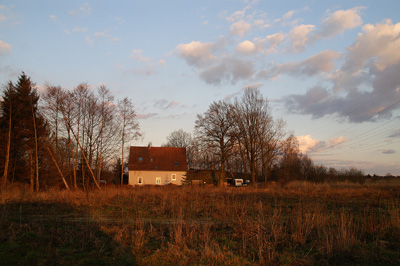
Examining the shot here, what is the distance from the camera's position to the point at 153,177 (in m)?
54.0

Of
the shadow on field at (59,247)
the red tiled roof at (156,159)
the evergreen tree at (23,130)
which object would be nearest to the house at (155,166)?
the red tiled roof at (156,159)

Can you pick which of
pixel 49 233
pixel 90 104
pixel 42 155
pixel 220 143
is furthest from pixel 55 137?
pixel 49 233

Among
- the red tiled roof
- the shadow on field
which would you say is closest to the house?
the red tiled roof

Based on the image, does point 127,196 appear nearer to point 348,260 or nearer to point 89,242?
point 89,242

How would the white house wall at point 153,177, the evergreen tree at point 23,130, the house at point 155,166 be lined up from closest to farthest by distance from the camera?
the evergreen tree at point 23,130 → the white house wall at point 153,177 → the house at point 155,166

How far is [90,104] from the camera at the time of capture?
36281 millimetres


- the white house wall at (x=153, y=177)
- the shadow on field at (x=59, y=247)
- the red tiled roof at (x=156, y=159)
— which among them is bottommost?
the shadow on field at (x=59, y=247)

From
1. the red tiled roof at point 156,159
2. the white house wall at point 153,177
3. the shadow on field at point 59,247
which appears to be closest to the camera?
the shadow on field at point 59,247

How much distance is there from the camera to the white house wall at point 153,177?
53.2m

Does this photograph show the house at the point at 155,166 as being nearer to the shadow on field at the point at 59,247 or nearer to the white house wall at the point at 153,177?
the white house wall at the point at 153,177

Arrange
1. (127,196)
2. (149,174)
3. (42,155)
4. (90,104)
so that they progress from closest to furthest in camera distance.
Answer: (127,196) → (42,155) → (90,104) → (149,174)

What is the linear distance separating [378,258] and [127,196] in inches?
759

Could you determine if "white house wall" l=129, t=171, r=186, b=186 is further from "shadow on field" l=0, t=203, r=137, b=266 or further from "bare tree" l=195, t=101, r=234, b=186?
"shadow on field" l=0, t=203, r=137, b=266

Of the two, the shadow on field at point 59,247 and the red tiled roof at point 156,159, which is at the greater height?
the red tiled roof at point 156,159
